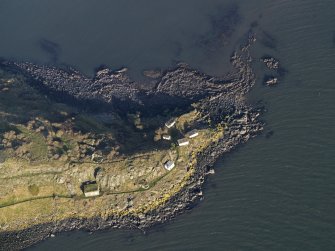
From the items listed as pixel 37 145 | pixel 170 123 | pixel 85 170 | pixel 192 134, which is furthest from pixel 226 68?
pixel 37 145

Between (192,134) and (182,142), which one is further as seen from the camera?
(192,134)

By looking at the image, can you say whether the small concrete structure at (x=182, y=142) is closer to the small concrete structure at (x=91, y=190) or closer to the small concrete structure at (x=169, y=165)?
the small concrete structure at (x=169, y=165)

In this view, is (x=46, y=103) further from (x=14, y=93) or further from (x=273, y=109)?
(x=273, y=109)

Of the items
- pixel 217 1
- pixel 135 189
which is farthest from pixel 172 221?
pixel 217 1

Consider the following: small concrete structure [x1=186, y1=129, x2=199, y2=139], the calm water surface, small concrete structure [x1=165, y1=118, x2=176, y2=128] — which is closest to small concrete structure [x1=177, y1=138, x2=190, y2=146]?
small concrete structure [x1=186, y1=129, x2=199, y2=139]

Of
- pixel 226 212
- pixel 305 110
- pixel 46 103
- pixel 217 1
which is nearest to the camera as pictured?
pixel 226 212

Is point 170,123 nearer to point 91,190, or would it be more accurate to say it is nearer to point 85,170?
point 85,170
